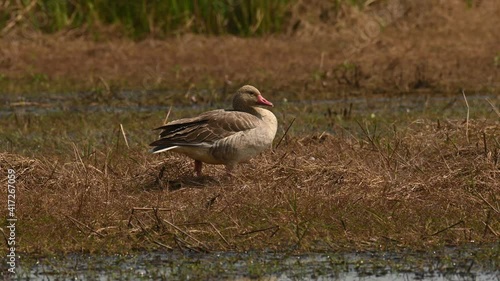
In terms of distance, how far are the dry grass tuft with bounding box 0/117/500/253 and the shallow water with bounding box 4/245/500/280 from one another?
15 centimetres

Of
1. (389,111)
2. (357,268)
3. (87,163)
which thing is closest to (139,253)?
(357,268)

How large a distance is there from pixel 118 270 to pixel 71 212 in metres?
1.14

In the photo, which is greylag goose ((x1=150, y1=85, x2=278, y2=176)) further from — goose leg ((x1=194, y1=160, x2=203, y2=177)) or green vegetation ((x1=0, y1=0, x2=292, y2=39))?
green vegetation ((x1=0, y1=0, x2=292, y2=39))

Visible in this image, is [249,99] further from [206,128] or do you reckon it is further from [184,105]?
[184,105]

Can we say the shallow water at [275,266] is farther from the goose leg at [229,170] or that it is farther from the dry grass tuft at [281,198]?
the goose leg at [229,170]

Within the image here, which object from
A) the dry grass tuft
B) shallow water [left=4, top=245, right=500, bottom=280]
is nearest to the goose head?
the dry grass tuft

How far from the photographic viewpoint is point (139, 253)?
8203 millimetres

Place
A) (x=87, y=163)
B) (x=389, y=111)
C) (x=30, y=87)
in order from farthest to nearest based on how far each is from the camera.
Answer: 1. (x=30, y=87)
2. (x=389, y=111)
3. (x=87, y=163)

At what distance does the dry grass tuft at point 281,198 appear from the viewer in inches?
328

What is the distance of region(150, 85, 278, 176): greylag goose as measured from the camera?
9648mm

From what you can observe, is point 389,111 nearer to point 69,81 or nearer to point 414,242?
point 69,81

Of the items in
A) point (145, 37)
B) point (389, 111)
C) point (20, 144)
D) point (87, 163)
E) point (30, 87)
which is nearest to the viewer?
point (87, 163)

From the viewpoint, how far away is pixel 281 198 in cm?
902

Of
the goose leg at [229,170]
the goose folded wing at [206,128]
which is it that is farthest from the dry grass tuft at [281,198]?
the goose folded wing at [206,128]
